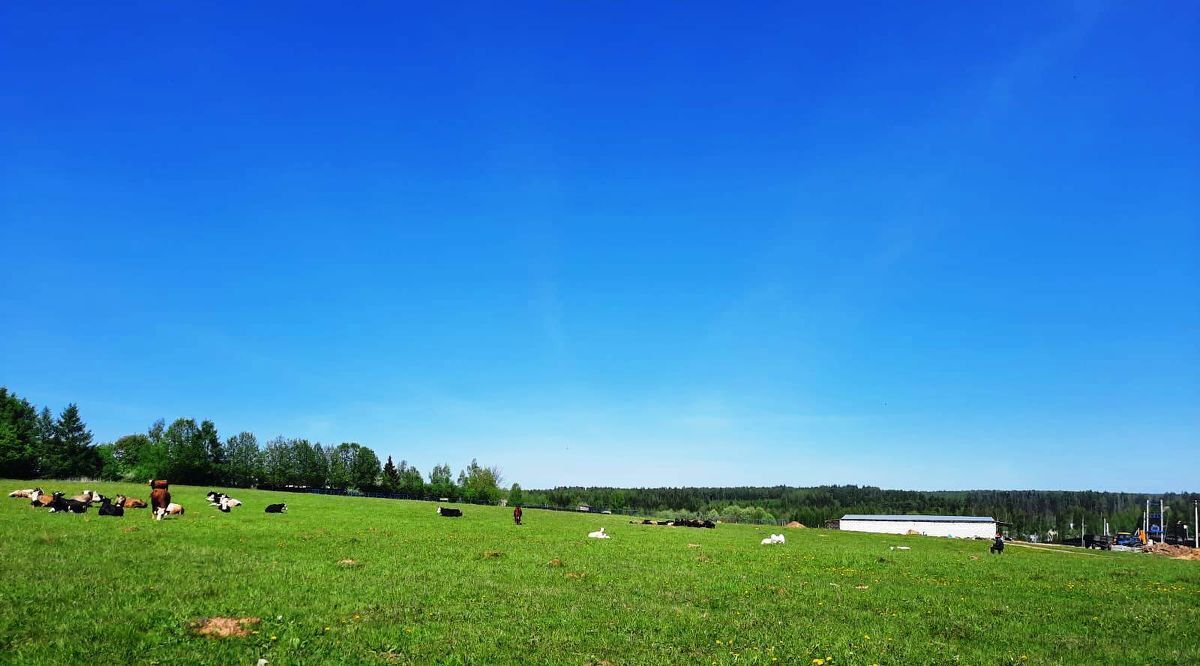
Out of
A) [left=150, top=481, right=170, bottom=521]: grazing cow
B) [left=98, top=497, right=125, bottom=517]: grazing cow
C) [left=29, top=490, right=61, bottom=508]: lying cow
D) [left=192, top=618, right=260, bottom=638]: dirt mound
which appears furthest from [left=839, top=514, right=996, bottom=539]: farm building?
[left=192, top=618, right=260, bottom=638]: dirt mound

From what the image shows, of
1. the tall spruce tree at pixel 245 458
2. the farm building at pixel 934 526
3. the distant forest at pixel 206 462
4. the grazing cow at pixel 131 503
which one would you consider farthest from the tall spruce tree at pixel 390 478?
the grazing cow at pixel 131 503

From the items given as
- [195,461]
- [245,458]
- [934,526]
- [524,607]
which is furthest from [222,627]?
[245,458]

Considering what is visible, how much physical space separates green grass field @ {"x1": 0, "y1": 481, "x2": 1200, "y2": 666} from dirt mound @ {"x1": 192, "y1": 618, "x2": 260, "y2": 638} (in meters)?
0.22

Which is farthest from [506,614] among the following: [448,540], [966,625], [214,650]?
[448,540]

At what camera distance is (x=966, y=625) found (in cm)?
1800

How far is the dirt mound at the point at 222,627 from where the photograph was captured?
541 inches

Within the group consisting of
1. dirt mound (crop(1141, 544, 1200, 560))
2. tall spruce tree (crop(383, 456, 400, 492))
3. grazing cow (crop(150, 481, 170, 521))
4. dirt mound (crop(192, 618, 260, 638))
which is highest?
dirt mound (crop(192, 618, 260, 638))

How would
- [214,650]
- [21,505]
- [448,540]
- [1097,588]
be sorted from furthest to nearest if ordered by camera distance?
[21,505] → [448,540] → [1097,588] → [214,650]

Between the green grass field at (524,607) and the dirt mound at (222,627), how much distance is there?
0.22m

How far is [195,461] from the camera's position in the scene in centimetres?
13662

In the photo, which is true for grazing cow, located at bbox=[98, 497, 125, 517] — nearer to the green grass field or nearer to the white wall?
the green grass field

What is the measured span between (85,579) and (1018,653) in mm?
21837

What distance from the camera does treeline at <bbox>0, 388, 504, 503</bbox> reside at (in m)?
115

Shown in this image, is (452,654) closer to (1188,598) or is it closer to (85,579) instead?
(85,579)
